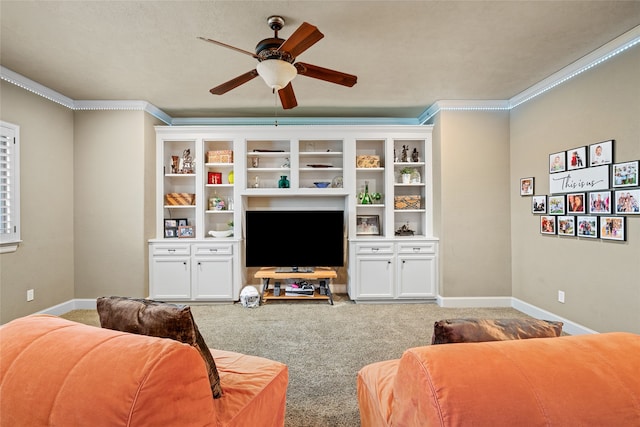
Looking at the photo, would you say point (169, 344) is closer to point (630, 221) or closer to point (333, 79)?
point (333, 79)

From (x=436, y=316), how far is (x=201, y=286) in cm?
314

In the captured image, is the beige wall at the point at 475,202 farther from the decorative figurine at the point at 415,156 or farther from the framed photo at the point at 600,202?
the framed photo at the point at 600,202

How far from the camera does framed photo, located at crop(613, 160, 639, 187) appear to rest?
270 cm

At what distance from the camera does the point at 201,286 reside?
177 inches

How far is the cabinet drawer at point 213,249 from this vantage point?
4.51 meters

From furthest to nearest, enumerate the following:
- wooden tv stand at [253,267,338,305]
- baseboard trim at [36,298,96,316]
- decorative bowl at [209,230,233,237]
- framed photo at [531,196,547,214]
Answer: decorative bowl at [209,230,233,237], wooden tv stand at [253,267,338,305], baseboard trim at [36,298,96,316], framed photo at [531,196,547,214]

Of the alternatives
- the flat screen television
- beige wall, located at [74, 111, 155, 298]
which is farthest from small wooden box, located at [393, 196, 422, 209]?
beige wall, located at [74, 111, 155, 298]

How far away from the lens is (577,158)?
3.25 metres

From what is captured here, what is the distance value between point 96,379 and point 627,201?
377 centimetres

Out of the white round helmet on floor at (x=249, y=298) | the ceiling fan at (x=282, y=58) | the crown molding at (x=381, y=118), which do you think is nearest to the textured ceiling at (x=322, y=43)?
the crown molding at (x=381, y=118)

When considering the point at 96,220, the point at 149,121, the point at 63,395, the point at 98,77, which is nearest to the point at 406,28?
the point at 63,395

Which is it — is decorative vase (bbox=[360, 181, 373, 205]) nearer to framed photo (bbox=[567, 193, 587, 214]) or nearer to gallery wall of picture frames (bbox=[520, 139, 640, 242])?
gallery wall of picture frames (bbox=[520, 139, 640, 242])

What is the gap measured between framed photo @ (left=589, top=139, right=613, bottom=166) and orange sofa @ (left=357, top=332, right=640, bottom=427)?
8.93ft

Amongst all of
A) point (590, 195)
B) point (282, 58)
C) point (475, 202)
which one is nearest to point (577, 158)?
point (590, 195)
